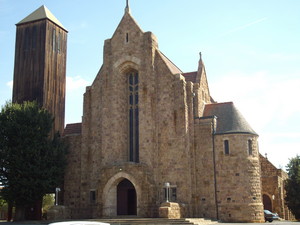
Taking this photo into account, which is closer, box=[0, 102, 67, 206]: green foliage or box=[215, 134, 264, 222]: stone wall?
box=[215, 134, 264, 222]: stone wall

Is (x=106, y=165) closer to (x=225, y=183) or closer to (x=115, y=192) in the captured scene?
(x=115, y=192)

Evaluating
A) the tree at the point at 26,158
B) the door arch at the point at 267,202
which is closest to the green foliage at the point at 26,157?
the tree at the point at 26,158

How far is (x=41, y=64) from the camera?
3916 centimetres

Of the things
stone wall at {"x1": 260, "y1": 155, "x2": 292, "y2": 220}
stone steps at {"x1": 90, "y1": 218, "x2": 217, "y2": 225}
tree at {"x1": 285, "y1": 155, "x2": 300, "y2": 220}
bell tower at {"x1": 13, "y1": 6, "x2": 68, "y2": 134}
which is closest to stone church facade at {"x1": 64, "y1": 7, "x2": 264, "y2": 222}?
stone steps at {"x1": 90, "y1": 218, "x2": 217, "y2": 225}

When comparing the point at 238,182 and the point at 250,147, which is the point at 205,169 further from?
the point at 250,147

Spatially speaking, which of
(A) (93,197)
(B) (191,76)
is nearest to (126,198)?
(A) (93,197)

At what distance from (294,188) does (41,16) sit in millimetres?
30350

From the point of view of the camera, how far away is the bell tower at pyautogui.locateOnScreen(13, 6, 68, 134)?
128ft

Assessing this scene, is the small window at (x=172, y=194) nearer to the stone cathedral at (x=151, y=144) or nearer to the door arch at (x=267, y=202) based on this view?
the stone cathedral at (x=151, y=144)

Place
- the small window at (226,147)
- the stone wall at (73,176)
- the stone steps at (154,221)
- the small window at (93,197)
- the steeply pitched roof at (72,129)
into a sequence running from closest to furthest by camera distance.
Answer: the stone steps at (154,221) → the small window at (226,147) → the small window at (93,197) → the stone wall at (73,176) → the steeply pitched roof at (72,129)

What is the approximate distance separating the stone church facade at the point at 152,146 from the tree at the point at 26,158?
3.26m

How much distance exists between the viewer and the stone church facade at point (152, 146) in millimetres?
31438

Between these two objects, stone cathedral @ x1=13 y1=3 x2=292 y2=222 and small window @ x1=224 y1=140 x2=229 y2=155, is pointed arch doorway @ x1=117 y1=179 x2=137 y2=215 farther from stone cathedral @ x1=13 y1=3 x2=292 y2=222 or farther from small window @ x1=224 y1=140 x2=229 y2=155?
small window @ x1=224 y1=140 x2=229 y2=155

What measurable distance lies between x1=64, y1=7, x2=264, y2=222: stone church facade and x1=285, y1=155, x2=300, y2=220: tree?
7.02 meters
